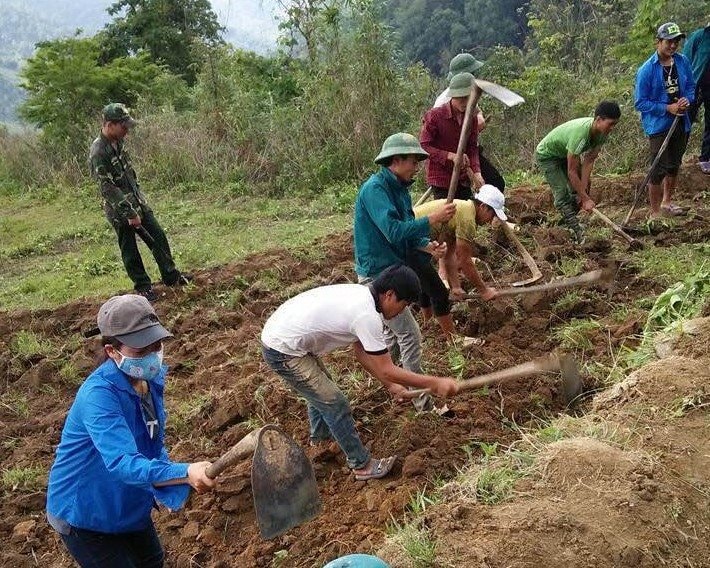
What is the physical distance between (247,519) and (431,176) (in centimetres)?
302

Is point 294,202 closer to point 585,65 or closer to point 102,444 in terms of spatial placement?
point 585,65

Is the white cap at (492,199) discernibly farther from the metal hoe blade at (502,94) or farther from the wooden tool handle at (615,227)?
the wooden tool handle at (615,227)

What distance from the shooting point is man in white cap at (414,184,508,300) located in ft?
15.5

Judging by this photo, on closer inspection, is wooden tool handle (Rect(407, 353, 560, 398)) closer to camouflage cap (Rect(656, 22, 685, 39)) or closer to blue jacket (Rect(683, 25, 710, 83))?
camouflage cap (Rect(656, 22, 685, 39))

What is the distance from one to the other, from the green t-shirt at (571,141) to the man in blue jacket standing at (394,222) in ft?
6.86

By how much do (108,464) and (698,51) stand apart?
716 cm

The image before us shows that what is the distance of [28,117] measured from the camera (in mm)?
16266

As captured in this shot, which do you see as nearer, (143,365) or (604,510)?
(143,365)

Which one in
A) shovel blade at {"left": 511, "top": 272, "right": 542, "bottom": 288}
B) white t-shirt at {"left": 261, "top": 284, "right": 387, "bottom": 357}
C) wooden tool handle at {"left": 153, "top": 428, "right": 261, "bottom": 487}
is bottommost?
shovel blade at {"left": 511, "top": 272, "right": 542, "bottom": 288}

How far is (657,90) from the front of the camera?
21.4 feet

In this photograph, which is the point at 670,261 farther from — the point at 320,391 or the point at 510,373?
the point at 320,391

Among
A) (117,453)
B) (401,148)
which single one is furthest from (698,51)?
(117,453)

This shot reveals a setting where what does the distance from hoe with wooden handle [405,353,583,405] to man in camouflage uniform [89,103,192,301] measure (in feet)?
13.3

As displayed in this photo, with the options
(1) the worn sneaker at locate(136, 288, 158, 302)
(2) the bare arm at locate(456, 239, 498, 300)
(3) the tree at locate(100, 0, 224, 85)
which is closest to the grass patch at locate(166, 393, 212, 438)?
(2) the bare arm at locate(456, 239, 498, 300)
